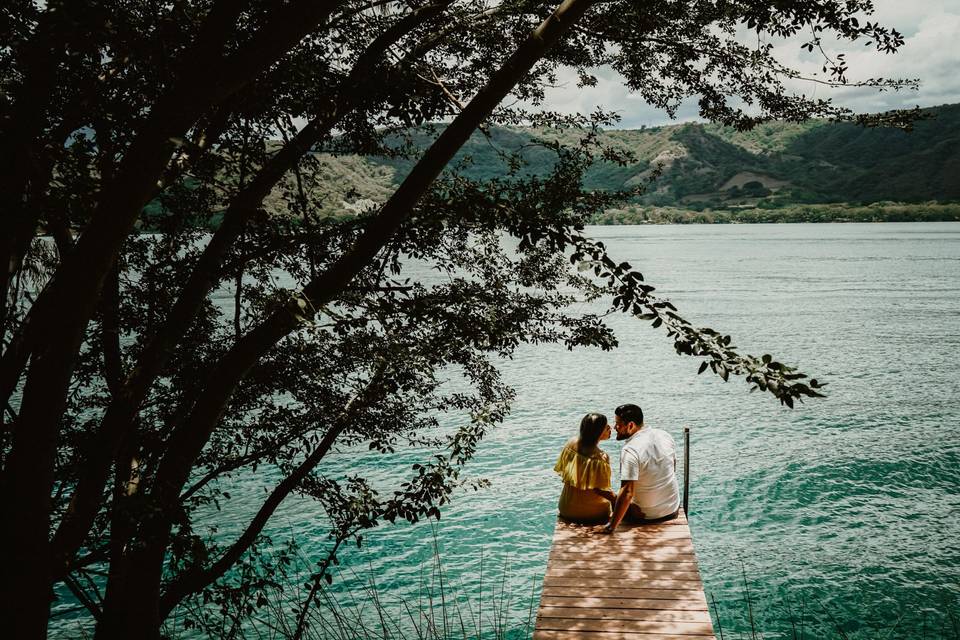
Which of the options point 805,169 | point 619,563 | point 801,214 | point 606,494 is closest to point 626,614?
point 619,563

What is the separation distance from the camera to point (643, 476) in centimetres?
701

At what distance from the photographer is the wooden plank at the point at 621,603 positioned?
5445 millimetres

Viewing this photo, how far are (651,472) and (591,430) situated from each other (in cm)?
78

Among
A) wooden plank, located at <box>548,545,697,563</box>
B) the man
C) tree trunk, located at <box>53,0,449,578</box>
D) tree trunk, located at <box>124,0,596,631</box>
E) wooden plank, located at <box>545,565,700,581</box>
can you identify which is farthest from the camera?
the man

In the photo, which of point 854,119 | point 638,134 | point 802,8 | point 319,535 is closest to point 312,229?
point 802,8

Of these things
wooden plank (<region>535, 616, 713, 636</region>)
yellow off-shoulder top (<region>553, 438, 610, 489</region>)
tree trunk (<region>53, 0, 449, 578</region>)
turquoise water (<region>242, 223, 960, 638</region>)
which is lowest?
turquoise water (<region>242, 223, 960, 638</region>)

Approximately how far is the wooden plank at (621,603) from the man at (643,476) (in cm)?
135

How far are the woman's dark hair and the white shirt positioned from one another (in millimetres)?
341

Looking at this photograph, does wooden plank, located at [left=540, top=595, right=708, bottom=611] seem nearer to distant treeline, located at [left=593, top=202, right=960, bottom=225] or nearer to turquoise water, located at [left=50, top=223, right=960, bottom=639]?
turquoise water, located at [left=50, top=223, right=960, bottom=639]

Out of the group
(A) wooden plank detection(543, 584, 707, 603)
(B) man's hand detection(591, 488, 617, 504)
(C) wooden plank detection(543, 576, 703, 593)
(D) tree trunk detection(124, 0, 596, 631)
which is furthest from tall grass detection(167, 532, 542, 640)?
(D) tree trunk detection(124, 0, 596, 631)

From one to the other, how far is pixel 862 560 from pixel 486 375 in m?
9.22

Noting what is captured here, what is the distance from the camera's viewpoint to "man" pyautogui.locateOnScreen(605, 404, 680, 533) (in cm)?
689

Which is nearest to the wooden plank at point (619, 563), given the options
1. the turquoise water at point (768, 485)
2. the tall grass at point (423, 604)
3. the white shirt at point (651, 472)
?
the turquoise water at point (768, 485)

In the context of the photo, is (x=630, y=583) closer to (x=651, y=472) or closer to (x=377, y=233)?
(x=651, y=472)
